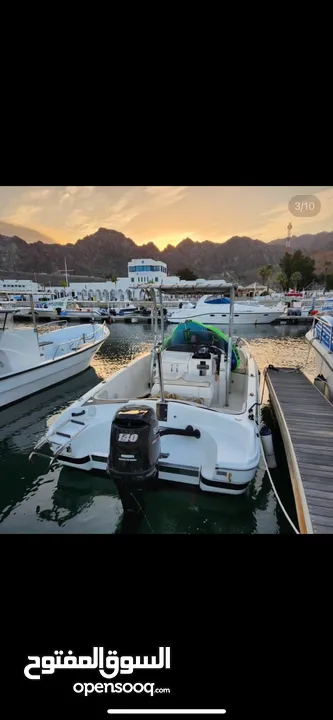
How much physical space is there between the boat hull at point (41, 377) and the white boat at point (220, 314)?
15.1m

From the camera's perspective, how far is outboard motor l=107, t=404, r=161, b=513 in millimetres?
2381

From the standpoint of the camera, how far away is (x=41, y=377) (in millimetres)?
8047

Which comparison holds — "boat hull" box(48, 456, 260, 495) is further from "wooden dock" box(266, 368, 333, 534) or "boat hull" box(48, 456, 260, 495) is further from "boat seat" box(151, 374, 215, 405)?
"boat seat" box(151, 374, 215, 405)

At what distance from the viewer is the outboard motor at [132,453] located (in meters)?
2.38

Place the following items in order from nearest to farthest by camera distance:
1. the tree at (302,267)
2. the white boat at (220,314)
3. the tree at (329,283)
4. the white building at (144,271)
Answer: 1. the white boat at (220,314)
2. the white building at (144,271)
3. the tree at (329,283)
4. the tree at (302,267)

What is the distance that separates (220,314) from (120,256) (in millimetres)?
117059

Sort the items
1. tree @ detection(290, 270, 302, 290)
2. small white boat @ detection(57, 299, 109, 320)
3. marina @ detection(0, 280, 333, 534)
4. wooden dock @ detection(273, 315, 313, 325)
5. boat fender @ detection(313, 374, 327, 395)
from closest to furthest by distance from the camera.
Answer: marina @ detection(0, 280, 333, 534)
boat fender @ detection(313, 374, 327, 395)
wooden dock @ detection(273, 315, 313, 325)
small white boat @ detection(57, 299, 109, 320)
tree @ detection(290, 270, 302, 290)

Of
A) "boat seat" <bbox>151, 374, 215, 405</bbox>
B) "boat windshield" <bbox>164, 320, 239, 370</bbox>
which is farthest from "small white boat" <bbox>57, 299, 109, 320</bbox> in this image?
"boat seat" <bbox>151, 374, 215, 405</bbox>
